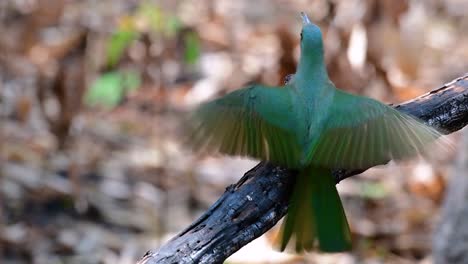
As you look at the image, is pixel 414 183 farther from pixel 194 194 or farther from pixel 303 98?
pixel 303 98

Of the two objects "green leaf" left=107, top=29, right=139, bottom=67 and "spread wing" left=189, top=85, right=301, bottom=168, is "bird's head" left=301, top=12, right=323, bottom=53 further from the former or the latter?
"green leaf" left=107, top=29, right=139, bottom=67

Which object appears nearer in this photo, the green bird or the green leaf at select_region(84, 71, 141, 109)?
the green bird

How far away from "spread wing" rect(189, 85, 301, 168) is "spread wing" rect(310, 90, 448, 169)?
0.09m

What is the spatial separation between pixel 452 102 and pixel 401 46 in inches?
88.1

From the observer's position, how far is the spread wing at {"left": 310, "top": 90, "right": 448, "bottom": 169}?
7.46 feet

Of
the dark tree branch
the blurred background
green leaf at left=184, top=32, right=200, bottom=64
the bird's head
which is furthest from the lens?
green leaf at left=184, top=32, right=200, bottom=64

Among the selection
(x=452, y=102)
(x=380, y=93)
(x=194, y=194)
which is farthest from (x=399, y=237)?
(x=452, y=102)

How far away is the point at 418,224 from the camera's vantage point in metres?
5.15

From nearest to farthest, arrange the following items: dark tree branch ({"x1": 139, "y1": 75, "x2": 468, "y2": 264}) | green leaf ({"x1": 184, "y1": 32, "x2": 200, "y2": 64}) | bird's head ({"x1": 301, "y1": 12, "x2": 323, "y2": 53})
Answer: dark tree branch ({"x1": 139, "y1": 75, "x2": 468, "y2": 264}) → bird's head ({"x1": 301, "y1": 12, "x2": 323, "y2": 53}) → green leaf ({"x1": 184, "y1": 32, "x2": 200, "y2": 64})

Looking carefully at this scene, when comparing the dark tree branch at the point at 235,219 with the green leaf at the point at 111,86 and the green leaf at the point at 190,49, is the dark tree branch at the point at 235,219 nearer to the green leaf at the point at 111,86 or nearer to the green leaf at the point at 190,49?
the green leaf at the point at 190,49

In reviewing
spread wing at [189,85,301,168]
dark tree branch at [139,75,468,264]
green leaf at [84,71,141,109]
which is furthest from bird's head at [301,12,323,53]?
green leaf at [84,71,141,109]

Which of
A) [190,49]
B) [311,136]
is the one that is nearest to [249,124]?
[311,136]

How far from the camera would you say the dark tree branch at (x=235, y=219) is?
208 cm

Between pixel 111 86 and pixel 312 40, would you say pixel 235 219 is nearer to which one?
pixel 312 40
